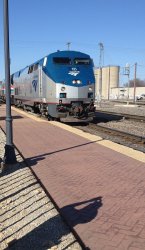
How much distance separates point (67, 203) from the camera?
5812mm

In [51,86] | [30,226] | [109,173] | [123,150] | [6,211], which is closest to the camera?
[30,226]

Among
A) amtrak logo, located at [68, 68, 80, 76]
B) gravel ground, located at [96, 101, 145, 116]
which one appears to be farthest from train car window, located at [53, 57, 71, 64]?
gravel ground, located at [96, 101, 145, 116]

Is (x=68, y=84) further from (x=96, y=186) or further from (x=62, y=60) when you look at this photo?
(x=96, y=186)

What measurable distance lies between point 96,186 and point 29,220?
1.86m

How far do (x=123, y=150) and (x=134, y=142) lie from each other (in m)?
2.63

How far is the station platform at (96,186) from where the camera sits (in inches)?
183

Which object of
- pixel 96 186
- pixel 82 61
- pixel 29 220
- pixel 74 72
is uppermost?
pixel 82 61

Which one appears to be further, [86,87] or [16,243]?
[86,87]

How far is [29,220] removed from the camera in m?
5.21

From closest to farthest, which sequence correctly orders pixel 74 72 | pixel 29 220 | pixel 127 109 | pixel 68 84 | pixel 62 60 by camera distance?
1. pixel 29 220
2. pixel 68 84
3. pixel 74 72
4. pixel 62 60
5. pixel 127 109

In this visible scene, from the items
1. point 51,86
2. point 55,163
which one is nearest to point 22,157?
point 55,163

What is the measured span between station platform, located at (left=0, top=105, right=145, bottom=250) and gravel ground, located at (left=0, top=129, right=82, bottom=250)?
0.51ft

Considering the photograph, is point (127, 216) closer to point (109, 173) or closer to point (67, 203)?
point (67, 203)

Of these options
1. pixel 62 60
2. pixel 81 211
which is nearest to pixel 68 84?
pixel 62 60
